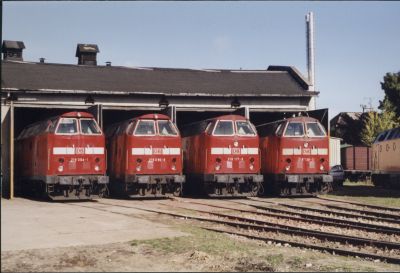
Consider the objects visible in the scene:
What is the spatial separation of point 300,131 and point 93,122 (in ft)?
Answer: 25.2

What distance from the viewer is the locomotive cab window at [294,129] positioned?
19.5m

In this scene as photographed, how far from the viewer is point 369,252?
931 centimetres

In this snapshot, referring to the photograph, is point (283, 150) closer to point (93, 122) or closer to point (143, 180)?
point (143, 180)

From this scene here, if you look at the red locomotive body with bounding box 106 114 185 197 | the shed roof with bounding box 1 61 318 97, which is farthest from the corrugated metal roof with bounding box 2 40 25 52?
the red locomotive body with bounding box 106 114 185 197

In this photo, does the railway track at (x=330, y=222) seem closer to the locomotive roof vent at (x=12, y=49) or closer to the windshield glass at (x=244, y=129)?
the windshield glass at (x=244, y=129)

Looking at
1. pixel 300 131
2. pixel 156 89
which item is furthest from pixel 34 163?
pixel 300 131

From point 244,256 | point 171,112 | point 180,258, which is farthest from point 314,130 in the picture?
point 180,258

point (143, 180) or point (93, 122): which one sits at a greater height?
point (93, 122)

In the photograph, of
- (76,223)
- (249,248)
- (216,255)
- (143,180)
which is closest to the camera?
(216,255)

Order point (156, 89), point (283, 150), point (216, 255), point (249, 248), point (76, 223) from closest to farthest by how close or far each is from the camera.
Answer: point (216, 255) < point (249, 248) < point (76, 223) < point (283, 150) < point (156, 89)

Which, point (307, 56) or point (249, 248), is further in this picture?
point (307, 56)

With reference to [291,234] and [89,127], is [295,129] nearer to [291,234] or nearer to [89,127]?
[89,127]

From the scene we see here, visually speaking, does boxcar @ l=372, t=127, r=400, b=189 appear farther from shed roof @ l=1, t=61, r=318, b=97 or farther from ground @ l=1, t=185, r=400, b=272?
ground @ l=1, t=185, r=400, b=272

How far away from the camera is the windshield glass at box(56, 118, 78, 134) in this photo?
57.7ft
